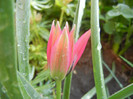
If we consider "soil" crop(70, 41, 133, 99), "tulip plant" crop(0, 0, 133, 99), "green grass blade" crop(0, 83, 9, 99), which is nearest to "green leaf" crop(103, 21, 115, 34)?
"soil" crop(70, 41, 133, 99)

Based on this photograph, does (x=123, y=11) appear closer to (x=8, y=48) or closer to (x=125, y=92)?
(x=125, y=92)

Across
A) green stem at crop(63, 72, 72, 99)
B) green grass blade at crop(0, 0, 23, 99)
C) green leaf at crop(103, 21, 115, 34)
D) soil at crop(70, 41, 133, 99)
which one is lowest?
soil at crop(70, 41, 133, 99)

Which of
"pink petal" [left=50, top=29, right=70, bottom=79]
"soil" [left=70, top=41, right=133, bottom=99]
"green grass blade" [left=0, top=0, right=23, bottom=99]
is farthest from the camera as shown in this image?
"soil" [left=70, top=41, right=133, bottom=99]

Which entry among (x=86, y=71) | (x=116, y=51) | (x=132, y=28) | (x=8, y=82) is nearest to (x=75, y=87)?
(x=86, y=71)

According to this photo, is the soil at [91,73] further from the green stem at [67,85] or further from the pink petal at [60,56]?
the pink petal at [60,56]

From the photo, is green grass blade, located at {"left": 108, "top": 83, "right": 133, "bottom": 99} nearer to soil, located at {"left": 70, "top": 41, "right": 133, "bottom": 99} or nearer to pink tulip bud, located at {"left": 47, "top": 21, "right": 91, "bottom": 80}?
pink tulip bud, located at {"left": 47, "top": 21, "right": 91, "bottom": 80}

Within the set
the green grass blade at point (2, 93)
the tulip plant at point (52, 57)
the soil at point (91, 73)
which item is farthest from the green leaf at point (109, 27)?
the green grass blade at point (2, 93)

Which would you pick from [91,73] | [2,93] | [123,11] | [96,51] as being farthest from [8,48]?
[91,73]
